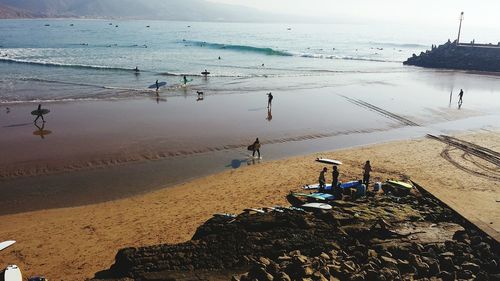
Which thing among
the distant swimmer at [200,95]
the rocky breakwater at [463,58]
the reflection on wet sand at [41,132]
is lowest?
the reflection on wet sand at [41,132]

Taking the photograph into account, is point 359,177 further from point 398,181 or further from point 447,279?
point 447,279

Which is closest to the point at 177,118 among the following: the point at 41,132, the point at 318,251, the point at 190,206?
the point at 41,132

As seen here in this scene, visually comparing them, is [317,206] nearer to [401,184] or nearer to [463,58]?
[401,184]

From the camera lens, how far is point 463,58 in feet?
215

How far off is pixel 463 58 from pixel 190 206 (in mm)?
66115

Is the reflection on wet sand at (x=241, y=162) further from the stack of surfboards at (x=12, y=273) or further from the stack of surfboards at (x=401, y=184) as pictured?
the stack of surfboards at (x=12, y=273)

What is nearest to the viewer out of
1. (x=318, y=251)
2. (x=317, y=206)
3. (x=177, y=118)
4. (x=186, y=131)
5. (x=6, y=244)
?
(x=318, y=251)

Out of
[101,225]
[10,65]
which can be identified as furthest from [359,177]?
[10,65]

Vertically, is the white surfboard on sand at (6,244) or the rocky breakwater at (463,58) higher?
the rocky breakwater at (463,58)

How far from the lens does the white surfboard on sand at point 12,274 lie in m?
9.97

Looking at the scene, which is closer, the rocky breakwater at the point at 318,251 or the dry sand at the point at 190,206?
the rocky breakwater at the point at 318,251

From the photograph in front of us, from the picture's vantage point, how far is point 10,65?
4884 cm

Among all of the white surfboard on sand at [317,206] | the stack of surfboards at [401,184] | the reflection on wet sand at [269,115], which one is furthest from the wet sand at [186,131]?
the white surfboard on sand at [317,206]

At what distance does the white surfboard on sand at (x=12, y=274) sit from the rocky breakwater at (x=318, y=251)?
2.08 meters
